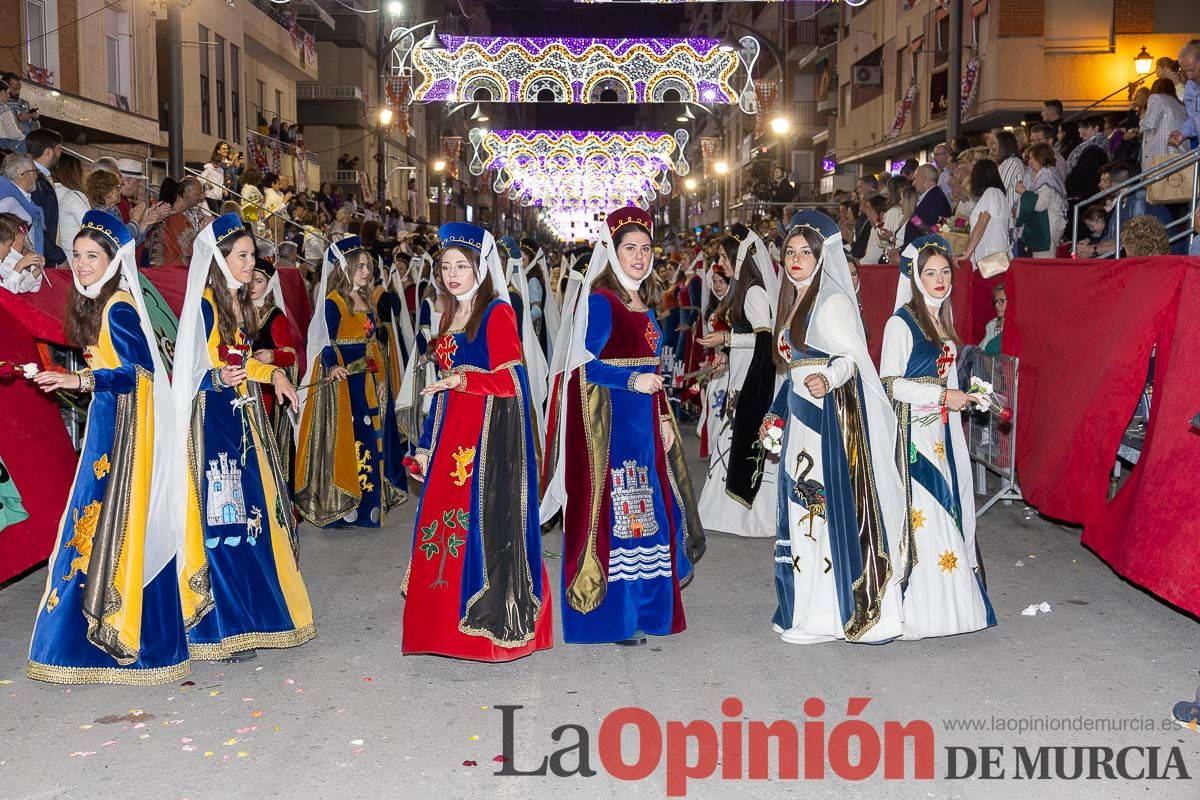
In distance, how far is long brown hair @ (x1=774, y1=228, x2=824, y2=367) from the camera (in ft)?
21.0

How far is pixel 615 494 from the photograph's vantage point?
253 inches

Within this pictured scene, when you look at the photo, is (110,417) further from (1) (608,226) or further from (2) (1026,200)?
(2) (1026,200)

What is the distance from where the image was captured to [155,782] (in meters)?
4.69

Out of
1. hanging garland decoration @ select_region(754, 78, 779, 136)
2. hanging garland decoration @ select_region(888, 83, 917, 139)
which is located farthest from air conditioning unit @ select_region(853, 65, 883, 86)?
hanging garland decoration @ select_region(754, 78, 779, 136)

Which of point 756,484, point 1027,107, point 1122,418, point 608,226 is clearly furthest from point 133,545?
point 1027,107

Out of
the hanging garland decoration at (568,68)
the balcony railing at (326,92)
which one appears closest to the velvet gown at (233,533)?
the hanging garland decoration at (568,68)

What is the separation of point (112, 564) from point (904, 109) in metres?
26.7

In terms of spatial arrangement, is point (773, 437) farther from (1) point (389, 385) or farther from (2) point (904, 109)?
(2) point (904, 109)

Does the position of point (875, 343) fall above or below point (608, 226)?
below

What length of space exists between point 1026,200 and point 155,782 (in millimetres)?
10870

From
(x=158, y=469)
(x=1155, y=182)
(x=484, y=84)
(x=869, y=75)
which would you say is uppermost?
(x=869, y=75)

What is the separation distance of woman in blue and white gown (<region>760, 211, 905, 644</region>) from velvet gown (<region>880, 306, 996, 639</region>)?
5.0 inches

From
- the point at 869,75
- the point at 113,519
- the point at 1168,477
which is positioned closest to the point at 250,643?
the point at 113,519

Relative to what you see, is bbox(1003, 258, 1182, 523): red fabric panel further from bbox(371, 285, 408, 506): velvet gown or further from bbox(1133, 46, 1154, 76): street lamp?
bbox(1133, 46, 1154, 76): street lamp
